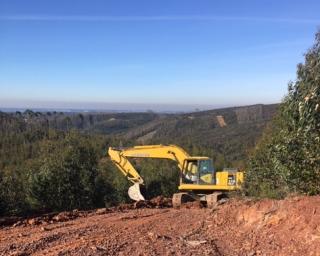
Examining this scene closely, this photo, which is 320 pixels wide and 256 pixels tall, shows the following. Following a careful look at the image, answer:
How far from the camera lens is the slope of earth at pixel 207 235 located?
808cm

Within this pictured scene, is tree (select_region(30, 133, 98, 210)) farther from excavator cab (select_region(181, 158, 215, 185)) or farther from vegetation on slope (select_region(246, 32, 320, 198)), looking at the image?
vegetation on slope (select_region(246, 32, 320, 198))

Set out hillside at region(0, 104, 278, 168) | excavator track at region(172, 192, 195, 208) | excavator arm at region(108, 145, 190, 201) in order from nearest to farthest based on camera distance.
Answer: excavator track at region(172, 192, 195, 208) → excavator arm at region(108, 145, 190, 201) → hillside at region(0, 104, 278, 168)

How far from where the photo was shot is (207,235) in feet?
30.2

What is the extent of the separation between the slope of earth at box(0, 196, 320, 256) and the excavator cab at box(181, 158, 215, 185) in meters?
12.6

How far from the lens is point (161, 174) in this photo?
50719 mm

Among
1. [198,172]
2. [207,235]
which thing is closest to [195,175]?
[198,172]

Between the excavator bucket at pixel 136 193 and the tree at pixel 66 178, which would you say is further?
the tree at pixel 66 178

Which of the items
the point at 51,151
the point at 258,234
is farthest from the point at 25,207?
the point at 258,234

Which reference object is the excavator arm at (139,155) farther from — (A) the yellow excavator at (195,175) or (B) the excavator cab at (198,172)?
(B) the excavator cab at (198,172)

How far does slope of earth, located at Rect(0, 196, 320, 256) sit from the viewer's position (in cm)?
808

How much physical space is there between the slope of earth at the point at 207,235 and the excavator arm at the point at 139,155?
1254cm

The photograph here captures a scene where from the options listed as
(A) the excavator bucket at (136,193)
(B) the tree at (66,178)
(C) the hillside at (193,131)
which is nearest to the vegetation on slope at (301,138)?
(A) the excavator bucket at (136,193)

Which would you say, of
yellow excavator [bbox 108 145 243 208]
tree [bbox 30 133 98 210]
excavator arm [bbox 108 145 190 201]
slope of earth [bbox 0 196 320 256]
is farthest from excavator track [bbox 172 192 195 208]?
tree [bbox 30 133 98 210]

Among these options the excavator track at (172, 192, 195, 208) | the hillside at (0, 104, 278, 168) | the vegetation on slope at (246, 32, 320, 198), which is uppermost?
the vegetation on slope at (246, 32, 320, 198)
